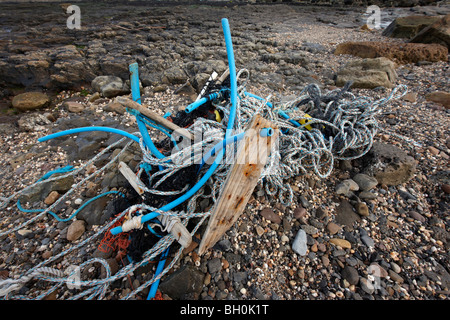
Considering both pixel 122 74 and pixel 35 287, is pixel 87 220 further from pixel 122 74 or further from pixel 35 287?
pixel 122 74

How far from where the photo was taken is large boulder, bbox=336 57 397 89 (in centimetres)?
339

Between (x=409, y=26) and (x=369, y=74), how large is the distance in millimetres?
4360

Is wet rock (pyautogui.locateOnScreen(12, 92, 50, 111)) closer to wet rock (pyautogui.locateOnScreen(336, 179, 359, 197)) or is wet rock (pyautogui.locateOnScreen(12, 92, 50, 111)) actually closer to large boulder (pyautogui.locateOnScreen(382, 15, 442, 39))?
wet rock (pyautogui.locateOnScreen(336, 179, 359, 197))

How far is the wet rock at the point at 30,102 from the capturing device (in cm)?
318

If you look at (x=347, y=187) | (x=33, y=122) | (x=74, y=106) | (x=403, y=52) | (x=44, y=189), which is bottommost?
(x=44, y=189)

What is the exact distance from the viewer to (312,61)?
4.55 meters

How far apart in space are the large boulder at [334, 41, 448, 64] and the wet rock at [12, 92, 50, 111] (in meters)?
6.12

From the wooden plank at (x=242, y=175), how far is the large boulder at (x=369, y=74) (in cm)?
325

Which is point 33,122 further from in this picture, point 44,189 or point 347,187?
point 347,187

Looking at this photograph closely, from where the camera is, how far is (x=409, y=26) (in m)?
5.90

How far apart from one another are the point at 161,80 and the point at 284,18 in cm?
807

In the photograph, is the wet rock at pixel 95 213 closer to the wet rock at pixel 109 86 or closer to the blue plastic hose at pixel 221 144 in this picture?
the blue plastic hose at pixel 221 144

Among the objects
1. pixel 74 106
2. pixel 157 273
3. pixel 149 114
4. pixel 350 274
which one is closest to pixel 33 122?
pixel 74 106

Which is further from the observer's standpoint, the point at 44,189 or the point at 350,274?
the point at 44,189
